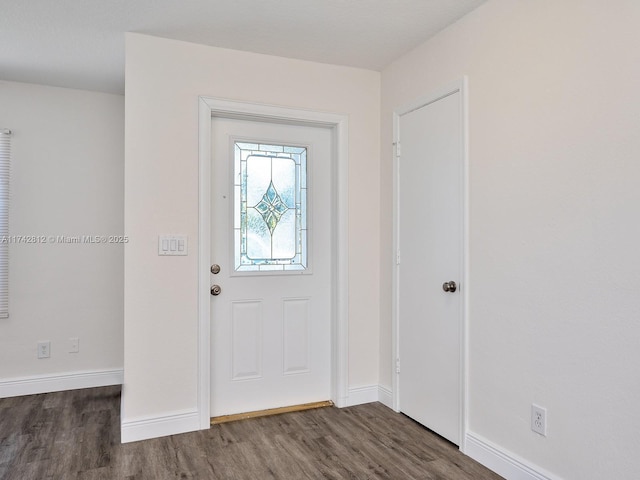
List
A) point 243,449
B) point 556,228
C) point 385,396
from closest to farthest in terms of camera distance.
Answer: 1. point 556,228
2. point 243,449
3. point 385,396

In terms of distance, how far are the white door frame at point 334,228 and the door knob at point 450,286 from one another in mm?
821

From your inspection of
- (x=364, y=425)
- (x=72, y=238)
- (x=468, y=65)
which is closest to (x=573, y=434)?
(x=364, y=425)

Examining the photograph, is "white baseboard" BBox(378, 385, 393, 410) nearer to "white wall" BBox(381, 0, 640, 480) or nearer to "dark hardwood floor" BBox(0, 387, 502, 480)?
"dark hardwood floor" BBox(0, 387, 502, 480)

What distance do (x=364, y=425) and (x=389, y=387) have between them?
15.8 inches

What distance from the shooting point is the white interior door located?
2.57m

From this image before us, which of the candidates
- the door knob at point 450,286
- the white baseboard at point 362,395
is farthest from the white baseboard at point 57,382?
the door knob at point 450,286

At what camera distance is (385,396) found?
10.6 ft

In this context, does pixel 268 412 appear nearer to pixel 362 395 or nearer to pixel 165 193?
pixel 362 395

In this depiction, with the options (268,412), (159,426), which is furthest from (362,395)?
(159,426)

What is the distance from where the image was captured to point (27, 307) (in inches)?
139

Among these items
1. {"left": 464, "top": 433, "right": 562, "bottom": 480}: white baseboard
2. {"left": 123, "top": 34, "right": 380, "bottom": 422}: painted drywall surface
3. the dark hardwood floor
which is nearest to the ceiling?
{"left": 123, "top": 34, "right": 380, "bottom": 422}: painted drywall surface

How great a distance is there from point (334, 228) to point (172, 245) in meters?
1.13

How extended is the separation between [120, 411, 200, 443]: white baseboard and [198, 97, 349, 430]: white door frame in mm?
66

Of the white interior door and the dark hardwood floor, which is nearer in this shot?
the dark hardwood floor
